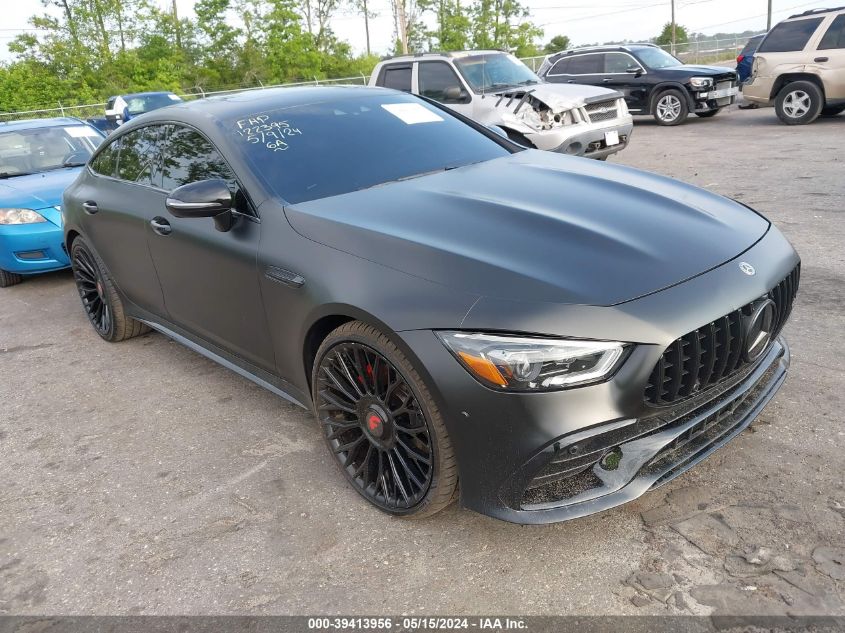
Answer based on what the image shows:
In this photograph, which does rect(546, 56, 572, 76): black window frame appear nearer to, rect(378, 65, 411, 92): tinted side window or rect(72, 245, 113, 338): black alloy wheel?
rect(378, 65, 411, 92): tinted side window

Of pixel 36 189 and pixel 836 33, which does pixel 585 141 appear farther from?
pixel 36 189

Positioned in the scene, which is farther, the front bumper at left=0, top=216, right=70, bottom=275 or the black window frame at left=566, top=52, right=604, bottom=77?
the black window frame at left=566, top=52, right=604, bottom=77

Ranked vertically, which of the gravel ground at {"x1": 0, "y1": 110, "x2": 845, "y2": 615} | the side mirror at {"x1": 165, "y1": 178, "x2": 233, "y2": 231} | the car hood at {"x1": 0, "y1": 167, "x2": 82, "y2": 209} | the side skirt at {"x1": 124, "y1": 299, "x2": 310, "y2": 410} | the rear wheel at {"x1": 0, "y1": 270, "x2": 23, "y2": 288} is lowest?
the gravel ground at {"x1": 0, "y1": 110, "x2": 845, "y2": 615}

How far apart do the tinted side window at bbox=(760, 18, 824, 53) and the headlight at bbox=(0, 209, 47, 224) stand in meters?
11.6

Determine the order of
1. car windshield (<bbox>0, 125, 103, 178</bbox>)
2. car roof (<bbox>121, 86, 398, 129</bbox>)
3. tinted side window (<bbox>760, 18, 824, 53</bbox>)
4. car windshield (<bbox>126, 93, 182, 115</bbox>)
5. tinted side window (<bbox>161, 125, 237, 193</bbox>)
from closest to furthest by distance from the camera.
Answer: tinted side window (<bbox>161, 125, 237, 193</bbox>) → car roof (<bbox>121, 86, 398, 129</bbox>) → car windshield (<bbox>0, 125, 103, 178</bbox>) → tinted side window (<bbox>760, 18, 824, 53</bbox>) → car windshield (<bbox>126, 93, 182, 115</bbox>)

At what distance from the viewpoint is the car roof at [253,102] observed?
3742 millimetres

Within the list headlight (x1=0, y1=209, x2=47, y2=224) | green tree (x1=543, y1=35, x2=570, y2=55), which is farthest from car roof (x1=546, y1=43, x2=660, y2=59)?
green tree (x1=543, y1=35, x2=570, y2=55)

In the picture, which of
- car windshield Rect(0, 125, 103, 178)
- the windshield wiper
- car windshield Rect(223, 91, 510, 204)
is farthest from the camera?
car windshield Rect(0, 125, 103, 178)

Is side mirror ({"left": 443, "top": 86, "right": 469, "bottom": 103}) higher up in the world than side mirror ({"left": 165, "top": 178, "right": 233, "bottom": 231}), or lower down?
higher up

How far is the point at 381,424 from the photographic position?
2.77 m

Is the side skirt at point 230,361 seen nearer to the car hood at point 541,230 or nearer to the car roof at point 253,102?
the car hood at point 541,230

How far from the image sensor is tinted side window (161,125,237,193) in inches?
138

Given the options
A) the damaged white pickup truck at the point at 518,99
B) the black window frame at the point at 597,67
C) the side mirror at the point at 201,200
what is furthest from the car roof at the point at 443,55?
the side mirror at the point at 201,200

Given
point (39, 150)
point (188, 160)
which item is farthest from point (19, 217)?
point (188, 160)
